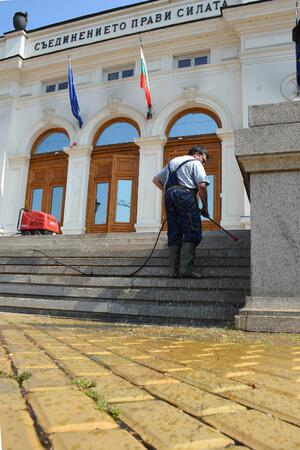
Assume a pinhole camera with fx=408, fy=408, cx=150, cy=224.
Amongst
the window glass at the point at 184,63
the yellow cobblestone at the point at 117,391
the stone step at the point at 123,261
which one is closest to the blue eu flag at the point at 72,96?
the window glass at the point at 184,63

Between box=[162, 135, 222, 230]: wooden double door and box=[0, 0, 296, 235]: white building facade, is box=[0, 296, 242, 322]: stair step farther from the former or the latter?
box=[162, 135, 222, 230]: wooden double door

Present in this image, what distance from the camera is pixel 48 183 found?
48.4 ft

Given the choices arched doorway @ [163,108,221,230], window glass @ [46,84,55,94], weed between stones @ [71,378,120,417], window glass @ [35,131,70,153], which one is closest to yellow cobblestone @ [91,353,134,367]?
weed between stones @ [71,378,120,417]

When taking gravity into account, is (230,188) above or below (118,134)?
below

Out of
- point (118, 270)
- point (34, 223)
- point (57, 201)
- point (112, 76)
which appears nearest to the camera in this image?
point (118, 270)

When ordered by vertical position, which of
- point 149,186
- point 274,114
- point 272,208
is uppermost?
point 149,186

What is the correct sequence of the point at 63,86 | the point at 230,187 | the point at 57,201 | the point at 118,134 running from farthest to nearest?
the point at 63,86, the point at 57,201, the point at 118,134, the point at 230,187

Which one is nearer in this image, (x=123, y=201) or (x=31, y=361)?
(x=31, y=361)

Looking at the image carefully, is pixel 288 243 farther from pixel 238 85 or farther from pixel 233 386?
pixel 238 85

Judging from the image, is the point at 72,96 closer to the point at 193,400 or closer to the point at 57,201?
the point at 57,201

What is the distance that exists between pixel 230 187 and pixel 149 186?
2609 millimetres

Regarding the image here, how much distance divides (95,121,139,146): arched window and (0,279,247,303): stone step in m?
9.26

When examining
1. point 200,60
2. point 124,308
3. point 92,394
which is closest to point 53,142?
point 200,60

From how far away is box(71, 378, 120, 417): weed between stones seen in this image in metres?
1.23
